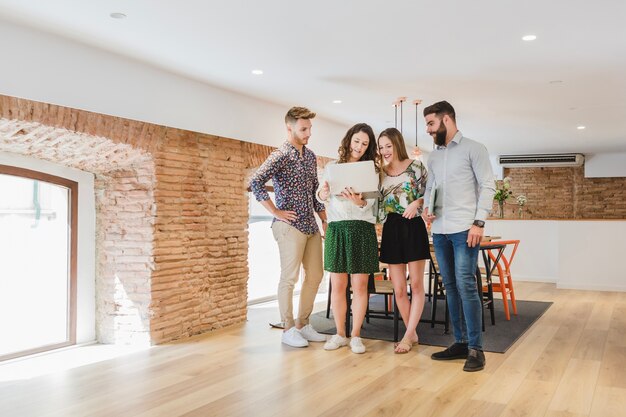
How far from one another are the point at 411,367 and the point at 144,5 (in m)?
2.51

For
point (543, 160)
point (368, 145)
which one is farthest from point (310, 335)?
point (543, 160)

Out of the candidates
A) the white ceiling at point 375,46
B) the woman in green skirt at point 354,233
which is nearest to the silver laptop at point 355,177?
the woman in green skirt at point 354,233

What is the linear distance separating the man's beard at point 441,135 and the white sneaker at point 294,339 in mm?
1592

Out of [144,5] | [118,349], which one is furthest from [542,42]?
[118,349]

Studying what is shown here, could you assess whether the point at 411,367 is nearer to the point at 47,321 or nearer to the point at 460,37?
the point at 460,37

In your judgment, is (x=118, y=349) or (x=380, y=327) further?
(x=380, y=327)

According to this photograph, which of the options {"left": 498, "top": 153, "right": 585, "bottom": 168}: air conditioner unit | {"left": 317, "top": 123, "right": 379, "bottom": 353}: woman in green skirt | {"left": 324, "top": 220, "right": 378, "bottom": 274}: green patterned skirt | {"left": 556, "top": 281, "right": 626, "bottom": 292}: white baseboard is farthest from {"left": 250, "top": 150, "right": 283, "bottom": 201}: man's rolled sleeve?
{"left": 498, "top": 153, "right": 585, "bottom": 168}: air conditioner unit

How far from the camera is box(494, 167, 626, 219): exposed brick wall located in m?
10.6

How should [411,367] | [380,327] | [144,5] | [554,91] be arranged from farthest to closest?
1. [554,91]
2. [380,327]
3. [411,367]
4. [144,5]

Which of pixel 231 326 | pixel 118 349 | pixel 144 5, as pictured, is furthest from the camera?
pixel 231 326

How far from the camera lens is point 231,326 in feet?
16.0

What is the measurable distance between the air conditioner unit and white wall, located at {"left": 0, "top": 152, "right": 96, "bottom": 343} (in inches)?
315

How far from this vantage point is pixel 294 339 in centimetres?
388

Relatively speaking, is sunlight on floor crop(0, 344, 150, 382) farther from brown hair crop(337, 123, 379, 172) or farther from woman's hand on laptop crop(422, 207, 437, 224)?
woman's hand on laptop crop(422, 207, 437, 224)
